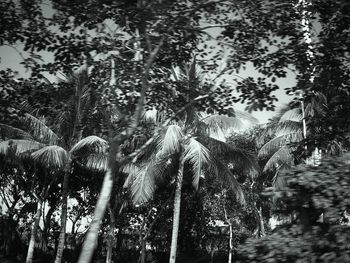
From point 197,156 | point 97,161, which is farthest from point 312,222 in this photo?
Result: point 97,161

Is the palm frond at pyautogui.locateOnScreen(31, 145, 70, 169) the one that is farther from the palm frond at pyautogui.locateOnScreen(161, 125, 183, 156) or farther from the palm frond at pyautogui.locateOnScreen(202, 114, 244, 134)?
the palm frond at pyautogui.locateOnScreen(202, 114, 244, 134)

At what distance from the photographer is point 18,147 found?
15.3 meters

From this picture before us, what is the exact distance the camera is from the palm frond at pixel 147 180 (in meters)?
14.1

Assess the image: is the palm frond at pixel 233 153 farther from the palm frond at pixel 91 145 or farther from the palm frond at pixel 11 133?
the palm frond at pixel 11 133

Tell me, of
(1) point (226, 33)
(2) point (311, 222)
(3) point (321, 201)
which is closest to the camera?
(3) point (321, 201)

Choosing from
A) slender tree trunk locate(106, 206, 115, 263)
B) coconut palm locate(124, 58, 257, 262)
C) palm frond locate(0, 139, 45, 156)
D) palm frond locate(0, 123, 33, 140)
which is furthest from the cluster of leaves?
slender tree trunk locate(106, 206, 115, 263)

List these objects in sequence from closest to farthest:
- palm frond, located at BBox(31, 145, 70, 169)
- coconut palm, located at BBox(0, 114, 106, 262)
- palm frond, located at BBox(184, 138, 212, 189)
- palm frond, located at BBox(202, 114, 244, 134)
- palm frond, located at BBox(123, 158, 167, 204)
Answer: palm frond, located at BBox(184, 138, 212, 189), palm frond, located at BBox(123, 158, 167, 204), palm frond, located at BBox(31, 145, 70, 169), coconut palm, located at BBox(0, 114, 106, 262), palm frond, located at BBox(202, 114, 244, 134)

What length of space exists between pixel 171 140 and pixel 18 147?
7.33m

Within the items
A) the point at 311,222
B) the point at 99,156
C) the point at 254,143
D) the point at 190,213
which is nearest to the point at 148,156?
the point at 99,156

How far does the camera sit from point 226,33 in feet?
20.9

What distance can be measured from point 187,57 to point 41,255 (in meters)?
23.5

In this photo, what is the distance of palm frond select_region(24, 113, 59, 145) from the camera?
1608 centimetres

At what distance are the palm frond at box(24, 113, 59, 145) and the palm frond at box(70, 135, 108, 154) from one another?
4.32 ft

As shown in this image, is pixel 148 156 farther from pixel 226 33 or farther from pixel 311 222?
pixel 311 222
